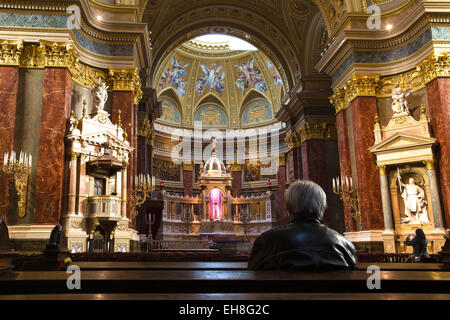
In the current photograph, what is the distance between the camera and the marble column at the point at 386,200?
1102 centimetres

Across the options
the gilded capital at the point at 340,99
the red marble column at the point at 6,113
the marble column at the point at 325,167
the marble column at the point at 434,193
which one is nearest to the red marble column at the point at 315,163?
the marble column at the point at 325,167

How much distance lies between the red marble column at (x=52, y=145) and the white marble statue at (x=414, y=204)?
9832 millimetres

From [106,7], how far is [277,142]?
16277 millimetres

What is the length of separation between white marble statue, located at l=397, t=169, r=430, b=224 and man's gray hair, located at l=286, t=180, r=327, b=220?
32.2ft

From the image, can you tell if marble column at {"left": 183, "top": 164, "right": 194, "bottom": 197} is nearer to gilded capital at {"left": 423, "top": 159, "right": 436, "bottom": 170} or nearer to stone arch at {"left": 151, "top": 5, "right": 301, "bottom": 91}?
stone arch at {"left": 151, "top": 5, "right": 301, "bottom": 91}

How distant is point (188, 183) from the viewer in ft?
85.9

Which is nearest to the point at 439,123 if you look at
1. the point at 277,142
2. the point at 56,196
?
the point at 56,196

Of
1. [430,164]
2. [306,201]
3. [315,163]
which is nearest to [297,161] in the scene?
[315,163]

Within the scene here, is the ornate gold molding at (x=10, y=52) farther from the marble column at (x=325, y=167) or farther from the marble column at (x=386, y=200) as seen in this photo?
the marble column at (x=325, y=167)

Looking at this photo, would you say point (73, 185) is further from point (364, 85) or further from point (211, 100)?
point (211, 100)

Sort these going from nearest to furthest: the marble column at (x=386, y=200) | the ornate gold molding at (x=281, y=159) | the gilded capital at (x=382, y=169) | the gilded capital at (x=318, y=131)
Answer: the marble column at (x=386, y=200) → the gilded capital at (x=382, y=169) → the gilded capital at (x=318, y=131) → the ornate gold molding at (x=281, y=159)

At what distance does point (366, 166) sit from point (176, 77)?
61.8ft

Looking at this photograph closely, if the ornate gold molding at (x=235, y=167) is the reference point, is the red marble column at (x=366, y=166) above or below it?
below
